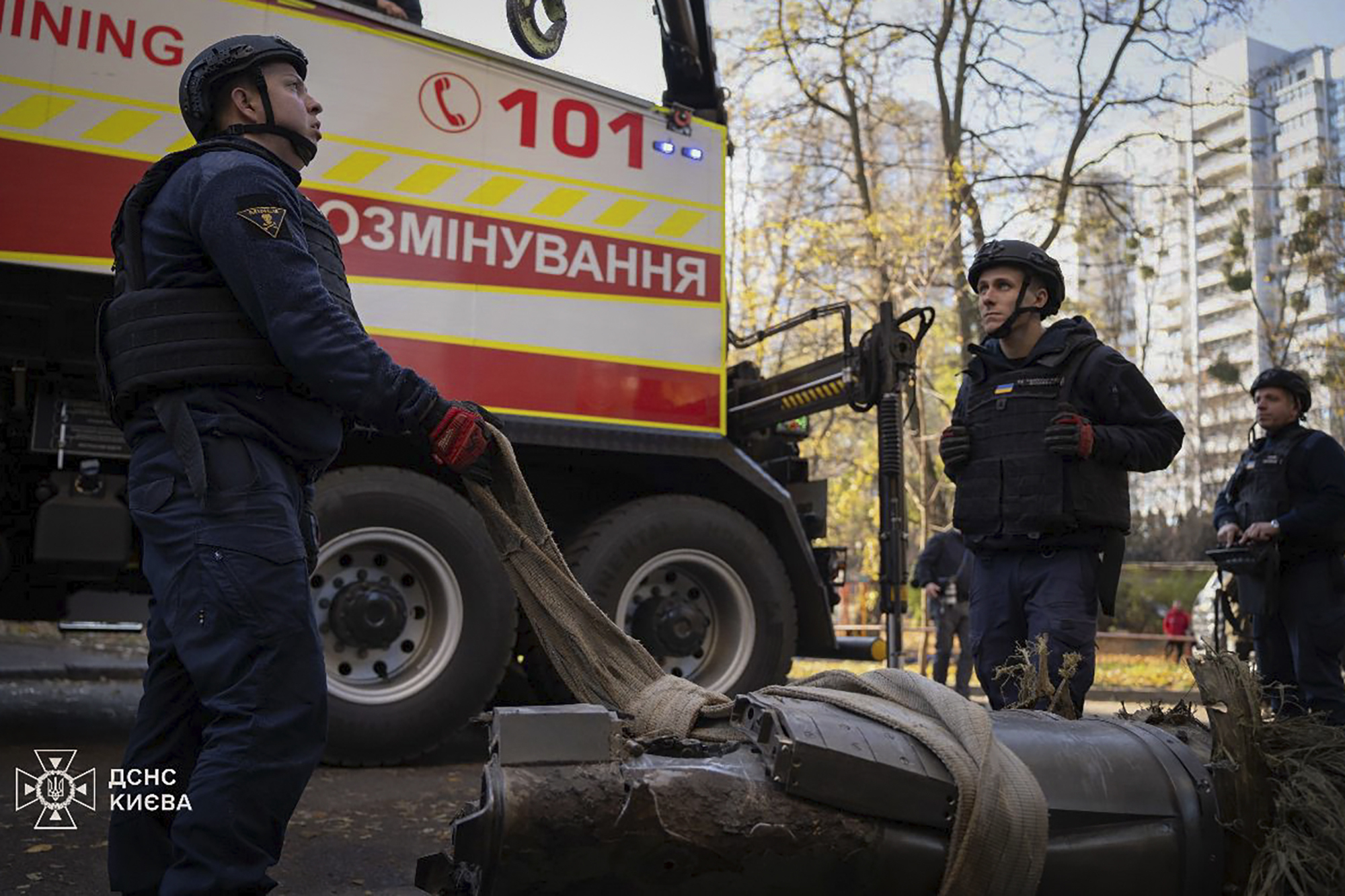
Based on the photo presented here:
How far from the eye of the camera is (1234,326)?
152 ft

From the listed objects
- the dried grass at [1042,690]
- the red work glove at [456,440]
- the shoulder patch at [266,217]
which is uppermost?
the shoulder patch at [266,217]

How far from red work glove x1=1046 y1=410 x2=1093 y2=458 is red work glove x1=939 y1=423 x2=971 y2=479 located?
0.34 metres

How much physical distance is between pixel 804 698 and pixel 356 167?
3.21 m

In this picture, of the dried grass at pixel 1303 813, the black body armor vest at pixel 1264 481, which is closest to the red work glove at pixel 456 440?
the dried grass at pixel 1303 813

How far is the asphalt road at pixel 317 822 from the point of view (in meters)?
3.01

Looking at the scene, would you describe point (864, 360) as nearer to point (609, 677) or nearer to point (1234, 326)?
point (609, 677)

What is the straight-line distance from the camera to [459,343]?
460 cm

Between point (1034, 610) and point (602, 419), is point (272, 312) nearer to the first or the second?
point (1034, 610)

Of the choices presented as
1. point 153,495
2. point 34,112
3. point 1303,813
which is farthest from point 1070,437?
point 34,112

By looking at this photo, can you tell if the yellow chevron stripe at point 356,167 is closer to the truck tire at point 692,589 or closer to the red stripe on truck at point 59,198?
the red stripe on truck at point 59,198

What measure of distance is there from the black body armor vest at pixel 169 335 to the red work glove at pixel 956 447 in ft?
6.92

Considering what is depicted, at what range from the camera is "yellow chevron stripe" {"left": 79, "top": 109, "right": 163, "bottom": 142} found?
3.99 meters

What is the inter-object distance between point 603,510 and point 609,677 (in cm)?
278

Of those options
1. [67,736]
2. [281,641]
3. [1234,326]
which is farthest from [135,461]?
[1234,326]
